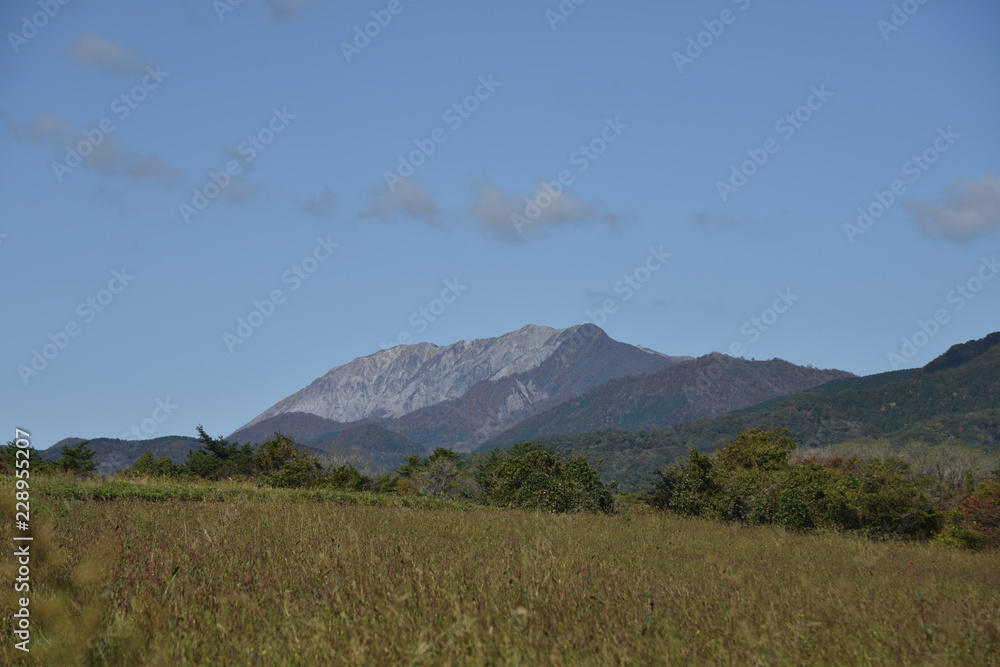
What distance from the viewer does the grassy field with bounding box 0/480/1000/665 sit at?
4.29 metres

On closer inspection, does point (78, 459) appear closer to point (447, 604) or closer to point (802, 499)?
point (802, 499)

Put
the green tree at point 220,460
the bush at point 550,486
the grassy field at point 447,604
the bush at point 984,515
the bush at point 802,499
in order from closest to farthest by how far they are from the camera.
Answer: the grassy field at point 447,604 → the bush at point 984,515 → the bush at point 802,499 → the bush at point 550,486 → the green tree at point 220,460

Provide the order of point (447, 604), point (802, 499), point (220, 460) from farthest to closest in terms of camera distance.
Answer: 1. point (220, 460)
2. point (802, 499)
3. point (447, 604)

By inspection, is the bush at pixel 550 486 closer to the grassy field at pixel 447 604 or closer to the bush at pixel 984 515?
the bush at pixel 984 515

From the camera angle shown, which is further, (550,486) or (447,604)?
(550,486)

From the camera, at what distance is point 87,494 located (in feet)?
44.0

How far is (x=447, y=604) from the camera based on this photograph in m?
5.06

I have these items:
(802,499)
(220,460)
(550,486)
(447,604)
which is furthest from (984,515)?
(220,460)

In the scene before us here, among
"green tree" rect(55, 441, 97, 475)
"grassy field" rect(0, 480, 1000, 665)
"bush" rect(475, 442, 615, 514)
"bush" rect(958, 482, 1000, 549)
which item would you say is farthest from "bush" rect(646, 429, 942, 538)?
"green tree" rect(55, 441, 97, 475)

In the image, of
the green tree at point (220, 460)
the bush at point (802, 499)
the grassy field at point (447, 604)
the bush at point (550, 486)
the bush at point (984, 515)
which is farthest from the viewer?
the green tree at point (220, 460)

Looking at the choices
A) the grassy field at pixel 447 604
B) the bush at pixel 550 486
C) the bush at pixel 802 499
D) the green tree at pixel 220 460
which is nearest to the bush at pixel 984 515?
the bush at pixel 802 499

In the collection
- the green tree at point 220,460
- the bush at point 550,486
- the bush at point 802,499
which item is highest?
the green tree at point 220,460

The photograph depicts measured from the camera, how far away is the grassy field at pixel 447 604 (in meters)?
4.29

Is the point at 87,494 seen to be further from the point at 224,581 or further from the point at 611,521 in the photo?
the point at 611,521
